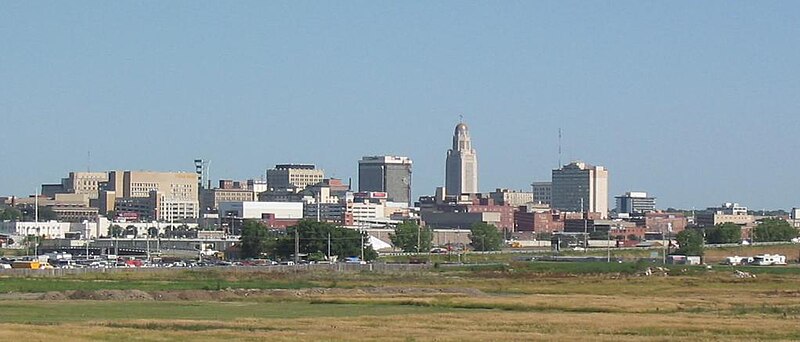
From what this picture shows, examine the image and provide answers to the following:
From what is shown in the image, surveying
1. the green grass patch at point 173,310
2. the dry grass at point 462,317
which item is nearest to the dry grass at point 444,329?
the dry grass at point 462,317

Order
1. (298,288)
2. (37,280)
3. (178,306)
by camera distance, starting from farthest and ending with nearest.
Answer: (37,280), (298,288), (178,306)

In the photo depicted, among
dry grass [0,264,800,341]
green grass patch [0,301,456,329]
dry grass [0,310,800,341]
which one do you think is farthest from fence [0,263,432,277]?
dry grass [0,310,800,341]

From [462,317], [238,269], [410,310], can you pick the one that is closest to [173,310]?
[410,310]

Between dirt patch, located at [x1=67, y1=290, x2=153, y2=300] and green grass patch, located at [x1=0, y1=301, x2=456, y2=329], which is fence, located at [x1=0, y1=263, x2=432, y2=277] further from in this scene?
green grass patch, located at [x1=0, y1=301, x2=456, y2=329]

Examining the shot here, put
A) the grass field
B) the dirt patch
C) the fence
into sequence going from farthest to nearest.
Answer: the fence
the dirt patch
the grass field

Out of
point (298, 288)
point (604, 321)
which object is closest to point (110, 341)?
point (604, 321)

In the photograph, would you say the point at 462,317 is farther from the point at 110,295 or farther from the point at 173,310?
the point at 110,295

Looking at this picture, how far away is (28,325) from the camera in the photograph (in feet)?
223

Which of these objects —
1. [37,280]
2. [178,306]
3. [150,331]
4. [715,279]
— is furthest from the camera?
[715,279]

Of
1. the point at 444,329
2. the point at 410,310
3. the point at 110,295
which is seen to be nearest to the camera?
the point at 444,329

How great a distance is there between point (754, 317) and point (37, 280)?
68753 mm

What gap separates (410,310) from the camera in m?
87.8

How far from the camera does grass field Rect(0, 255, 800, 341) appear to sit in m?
66.2

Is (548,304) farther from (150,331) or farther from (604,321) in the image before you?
(150,331)
